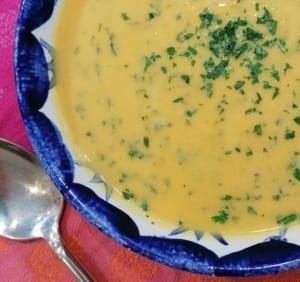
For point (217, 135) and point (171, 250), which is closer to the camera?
point (171, 250)

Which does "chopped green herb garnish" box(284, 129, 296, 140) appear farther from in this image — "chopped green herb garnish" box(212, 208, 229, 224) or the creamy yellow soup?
"chopped green herb garnish" box(212, 208, 229, 224)

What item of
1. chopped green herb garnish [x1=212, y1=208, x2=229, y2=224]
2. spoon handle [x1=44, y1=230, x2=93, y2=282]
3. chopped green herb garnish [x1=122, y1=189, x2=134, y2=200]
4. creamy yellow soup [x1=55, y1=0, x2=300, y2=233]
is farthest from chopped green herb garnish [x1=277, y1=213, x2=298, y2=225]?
spoon handle [x1=44, y1=230, x2=93, y2=282]

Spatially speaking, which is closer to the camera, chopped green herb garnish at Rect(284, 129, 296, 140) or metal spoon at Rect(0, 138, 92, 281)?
chopped green herb garnish at Rect(284, 129, 296, 140)

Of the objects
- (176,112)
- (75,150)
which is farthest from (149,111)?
(75,150)

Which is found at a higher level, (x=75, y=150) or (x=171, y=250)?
(x=75, y=150)

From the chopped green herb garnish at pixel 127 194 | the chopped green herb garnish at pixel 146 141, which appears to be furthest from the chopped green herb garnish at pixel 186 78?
the chopped green herb garnish at pixel 127 194

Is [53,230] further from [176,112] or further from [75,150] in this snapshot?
[176,112]
